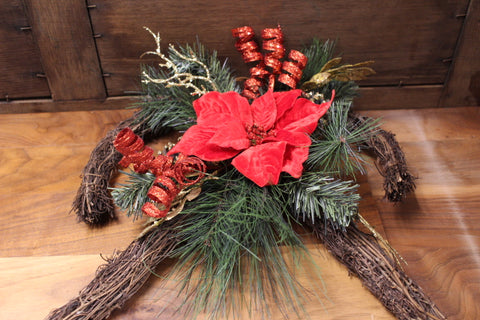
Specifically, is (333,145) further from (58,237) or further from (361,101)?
(58,237)

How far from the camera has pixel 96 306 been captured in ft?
2.17

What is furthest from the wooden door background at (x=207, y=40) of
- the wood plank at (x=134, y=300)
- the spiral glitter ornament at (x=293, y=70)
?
the wood plank at (x=134, y=300)

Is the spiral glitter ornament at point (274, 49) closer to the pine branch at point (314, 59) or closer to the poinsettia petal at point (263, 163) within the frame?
the pine branch at point (314, 59)

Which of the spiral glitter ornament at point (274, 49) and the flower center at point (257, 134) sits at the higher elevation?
the spiral glitter ornament at point (274, 49)

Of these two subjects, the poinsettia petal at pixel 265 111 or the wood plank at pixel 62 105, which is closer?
the poinsettia petal at pixel 265 111

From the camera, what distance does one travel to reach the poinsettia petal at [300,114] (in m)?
0.75

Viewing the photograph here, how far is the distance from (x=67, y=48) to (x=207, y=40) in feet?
0.99

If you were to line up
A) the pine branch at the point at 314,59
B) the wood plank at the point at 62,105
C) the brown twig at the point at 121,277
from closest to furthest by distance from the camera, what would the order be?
the brown twig at the point at 121,277 → the pine branch at the point at 314,59 → the wood plank at the point at 62,105

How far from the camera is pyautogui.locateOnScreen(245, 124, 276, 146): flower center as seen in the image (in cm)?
75

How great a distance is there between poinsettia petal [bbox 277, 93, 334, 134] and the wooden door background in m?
0.24

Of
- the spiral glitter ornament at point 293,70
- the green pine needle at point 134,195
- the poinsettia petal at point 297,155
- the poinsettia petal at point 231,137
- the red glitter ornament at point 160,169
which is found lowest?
the green pine needle at point 134,195

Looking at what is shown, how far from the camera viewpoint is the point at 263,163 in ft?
2.28

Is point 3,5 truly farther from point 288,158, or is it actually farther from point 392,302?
point 392,302

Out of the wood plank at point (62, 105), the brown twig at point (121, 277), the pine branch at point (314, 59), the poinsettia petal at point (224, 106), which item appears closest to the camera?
the brown twig at point (121, 277)
